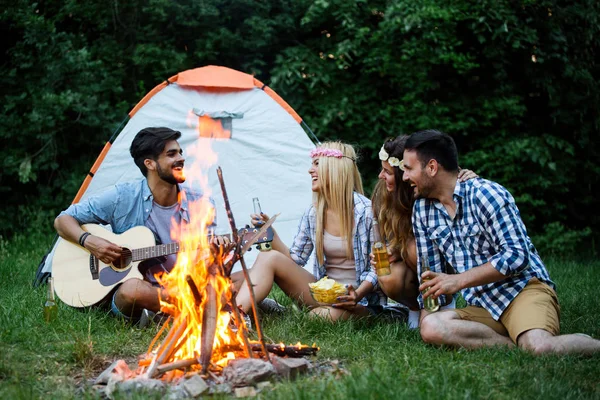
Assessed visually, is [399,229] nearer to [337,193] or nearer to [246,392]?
[337,193]

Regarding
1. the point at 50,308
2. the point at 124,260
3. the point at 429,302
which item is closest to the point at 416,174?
the point at 429,302

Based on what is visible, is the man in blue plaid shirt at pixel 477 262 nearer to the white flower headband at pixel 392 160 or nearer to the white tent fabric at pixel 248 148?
the white flower headband at pixel 392 160

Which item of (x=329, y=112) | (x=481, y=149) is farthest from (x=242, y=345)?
(x=481, y=149)

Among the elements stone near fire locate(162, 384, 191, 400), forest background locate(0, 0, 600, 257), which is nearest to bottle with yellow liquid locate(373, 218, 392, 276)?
stone near fire locate(162, 384, 191, 400)

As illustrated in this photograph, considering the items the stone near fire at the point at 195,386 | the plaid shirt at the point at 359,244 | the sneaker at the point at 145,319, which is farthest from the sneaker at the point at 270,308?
the stone near fire at the point at 195,386

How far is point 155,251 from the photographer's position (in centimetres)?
410

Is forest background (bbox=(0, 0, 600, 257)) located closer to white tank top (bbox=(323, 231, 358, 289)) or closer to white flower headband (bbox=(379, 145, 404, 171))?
white tank top (bbox=(323, 231, 358, 289))

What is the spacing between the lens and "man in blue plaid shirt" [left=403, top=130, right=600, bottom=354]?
337cm

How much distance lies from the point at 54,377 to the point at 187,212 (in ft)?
5.93

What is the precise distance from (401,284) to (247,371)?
148 centimetres

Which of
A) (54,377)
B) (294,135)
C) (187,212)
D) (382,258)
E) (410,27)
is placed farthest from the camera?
(410,27)

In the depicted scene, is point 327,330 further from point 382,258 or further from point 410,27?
point 410,27

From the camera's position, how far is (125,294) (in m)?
3.99

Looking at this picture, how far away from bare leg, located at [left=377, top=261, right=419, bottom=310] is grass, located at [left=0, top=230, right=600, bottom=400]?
19 cm
